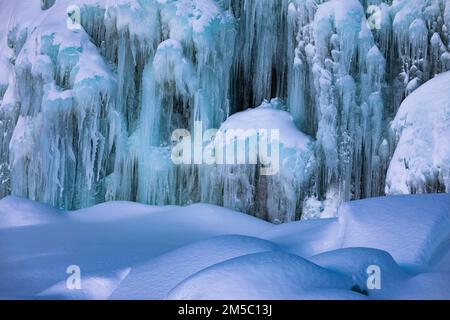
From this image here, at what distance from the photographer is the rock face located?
5434 mm

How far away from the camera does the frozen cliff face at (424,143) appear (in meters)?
4.37

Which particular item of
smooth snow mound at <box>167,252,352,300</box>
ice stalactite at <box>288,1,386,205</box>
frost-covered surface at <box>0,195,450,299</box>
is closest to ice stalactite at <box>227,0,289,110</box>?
ice stalactite at <box>288,1,386,205</box>

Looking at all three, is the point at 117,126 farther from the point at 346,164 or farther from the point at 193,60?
the point at 346,164

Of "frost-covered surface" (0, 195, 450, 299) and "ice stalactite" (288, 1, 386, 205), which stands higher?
"ice stalactite" (288, 1, 386, 205)

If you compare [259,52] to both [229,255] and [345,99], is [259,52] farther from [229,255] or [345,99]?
[229,255]

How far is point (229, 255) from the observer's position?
2926 millimetres

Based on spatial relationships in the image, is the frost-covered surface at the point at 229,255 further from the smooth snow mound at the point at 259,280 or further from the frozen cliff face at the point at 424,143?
the frozen cliff face at the point at 424,143

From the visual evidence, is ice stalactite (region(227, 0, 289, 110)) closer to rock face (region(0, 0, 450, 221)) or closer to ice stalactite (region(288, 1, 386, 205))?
rock face (region(0, 0, 450, 221))

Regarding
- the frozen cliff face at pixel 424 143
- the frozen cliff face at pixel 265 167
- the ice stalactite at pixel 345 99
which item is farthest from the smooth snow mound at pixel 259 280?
the ice stalactite at pixel 345 99

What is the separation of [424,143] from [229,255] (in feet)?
7.93

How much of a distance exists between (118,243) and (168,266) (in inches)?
41.5

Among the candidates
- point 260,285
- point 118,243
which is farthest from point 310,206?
point 260,285

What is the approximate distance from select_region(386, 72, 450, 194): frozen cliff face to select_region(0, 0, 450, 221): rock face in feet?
1.74

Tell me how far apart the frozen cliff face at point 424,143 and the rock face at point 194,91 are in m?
0.53
